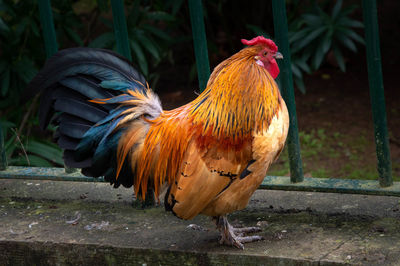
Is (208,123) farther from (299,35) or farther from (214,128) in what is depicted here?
(299,35)

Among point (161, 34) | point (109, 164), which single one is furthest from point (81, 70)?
point (161, 34)

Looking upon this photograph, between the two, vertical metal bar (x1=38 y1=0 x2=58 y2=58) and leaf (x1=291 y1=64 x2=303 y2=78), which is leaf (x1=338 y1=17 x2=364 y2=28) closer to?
leaf (x1=291 y1=64 x2=303 y2=78)

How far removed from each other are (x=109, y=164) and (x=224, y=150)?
765 mm

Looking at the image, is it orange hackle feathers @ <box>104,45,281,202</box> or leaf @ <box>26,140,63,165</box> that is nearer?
orange hackle feathers @ <box>104,45,281,202</box>

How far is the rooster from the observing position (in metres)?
3.16

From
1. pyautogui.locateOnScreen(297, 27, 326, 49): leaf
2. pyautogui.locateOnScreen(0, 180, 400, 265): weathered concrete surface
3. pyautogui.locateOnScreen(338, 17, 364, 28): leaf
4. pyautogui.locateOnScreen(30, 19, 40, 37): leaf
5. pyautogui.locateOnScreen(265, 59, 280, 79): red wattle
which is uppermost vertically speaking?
pyautogui.locateOnScreen(30, 19, 40, 37): leaf

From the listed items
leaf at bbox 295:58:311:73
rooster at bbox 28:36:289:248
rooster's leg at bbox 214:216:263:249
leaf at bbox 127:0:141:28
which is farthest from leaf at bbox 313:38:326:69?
rooster's leg at bbox 214:216:263:249

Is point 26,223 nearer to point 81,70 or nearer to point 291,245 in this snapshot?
point 81,70

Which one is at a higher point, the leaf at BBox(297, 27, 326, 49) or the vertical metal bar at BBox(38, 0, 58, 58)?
the vertical metal bar at BBox(38, 0, 58, 58)

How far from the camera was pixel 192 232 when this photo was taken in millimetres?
3635

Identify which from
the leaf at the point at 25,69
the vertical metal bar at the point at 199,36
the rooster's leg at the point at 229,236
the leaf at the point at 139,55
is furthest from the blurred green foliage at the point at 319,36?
the rooster's leg at the point at 229,236

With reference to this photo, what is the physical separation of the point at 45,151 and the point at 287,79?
3370mm

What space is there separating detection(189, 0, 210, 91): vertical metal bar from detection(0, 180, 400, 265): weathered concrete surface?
0.94m

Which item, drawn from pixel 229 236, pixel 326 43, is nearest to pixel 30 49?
pixel 326 43
